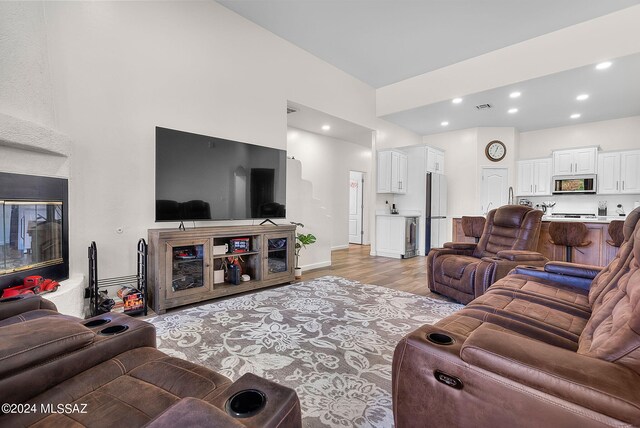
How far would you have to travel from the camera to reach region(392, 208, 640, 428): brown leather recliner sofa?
710 mm

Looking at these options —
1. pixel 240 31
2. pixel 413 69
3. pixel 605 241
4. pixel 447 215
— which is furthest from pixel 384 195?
pixel 240 31

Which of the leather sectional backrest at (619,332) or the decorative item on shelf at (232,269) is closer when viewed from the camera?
the leather sectional backrest at (619,332)

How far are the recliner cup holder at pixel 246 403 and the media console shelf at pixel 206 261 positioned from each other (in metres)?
2.26

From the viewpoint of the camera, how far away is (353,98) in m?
5.53

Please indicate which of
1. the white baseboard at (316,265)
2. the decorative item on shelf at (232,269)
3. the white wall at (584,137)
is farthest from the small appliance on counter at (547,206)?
the decorative item on shelf at (232,269)

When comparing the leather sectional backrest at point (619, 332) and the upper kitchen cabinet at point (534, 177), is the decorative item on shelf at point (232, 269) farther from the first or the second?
the upper kitchen cabinet at point (534, 177)

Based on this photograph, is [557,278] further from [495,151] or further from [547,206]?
[547,206]

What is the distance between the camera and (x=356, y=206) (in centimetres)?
810

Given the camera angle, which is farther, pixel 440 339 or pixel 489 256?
pixel 489 256

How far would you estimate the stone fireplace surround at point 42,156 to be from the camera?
1.88 m

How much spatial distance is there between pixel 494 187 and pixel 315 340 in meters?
6.58

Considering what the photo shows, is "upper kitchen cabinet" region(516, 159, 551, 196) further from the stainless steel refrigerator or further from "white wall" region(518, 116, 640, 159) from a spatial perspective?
the stainless steel refrigerator

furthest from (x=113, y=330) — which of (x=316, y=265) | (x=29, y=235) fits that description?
(x=316, y=265)

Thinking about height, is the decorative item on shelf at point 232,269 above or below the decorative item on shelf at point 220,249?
below
